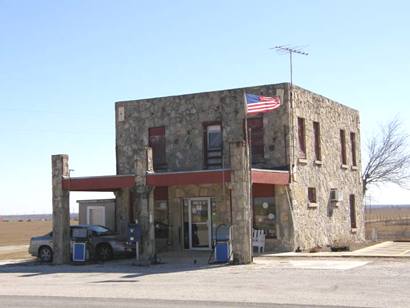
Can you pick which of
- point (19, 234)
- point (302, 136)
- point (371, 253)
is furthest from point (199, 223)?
point (19, 234)

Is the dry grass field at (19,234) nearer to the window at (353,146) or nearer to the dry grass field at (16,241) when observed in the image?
the dry grass field at (16,241)

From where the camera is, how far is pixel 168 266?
22.6 metres

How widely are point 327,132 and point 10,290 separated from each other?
18168mm

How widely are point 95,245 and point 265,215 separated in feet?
22.5

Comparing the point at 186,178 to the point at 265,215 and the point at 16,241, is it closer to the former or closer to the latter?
the point at 265,215

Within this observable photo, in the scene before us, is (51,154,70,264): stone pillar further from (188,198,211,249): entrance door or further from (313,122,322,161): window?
(313,122,322,161): window

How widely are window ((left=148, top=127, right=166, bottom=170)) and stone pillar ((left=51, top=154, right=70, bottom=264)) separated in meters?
5.02

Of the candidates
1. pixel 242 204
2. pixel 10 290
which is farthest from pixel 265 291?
pixel 242 204

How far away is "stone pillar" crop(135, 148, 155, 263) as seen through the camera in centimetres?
2373

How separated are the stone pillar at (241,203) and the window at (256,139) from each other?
5.05m

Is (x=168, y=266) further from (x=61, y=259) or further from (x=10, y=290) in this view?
(x=10, y=290)

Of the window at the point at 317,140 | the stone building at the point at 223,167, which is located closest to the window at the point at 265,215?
the stone building at the point at 223,167

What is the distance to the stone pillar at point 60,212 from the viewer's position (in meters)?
25.5

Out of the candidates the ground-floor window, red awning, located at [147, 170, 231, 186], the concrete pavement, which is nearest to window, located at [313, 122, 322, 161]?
the ground-floor window
